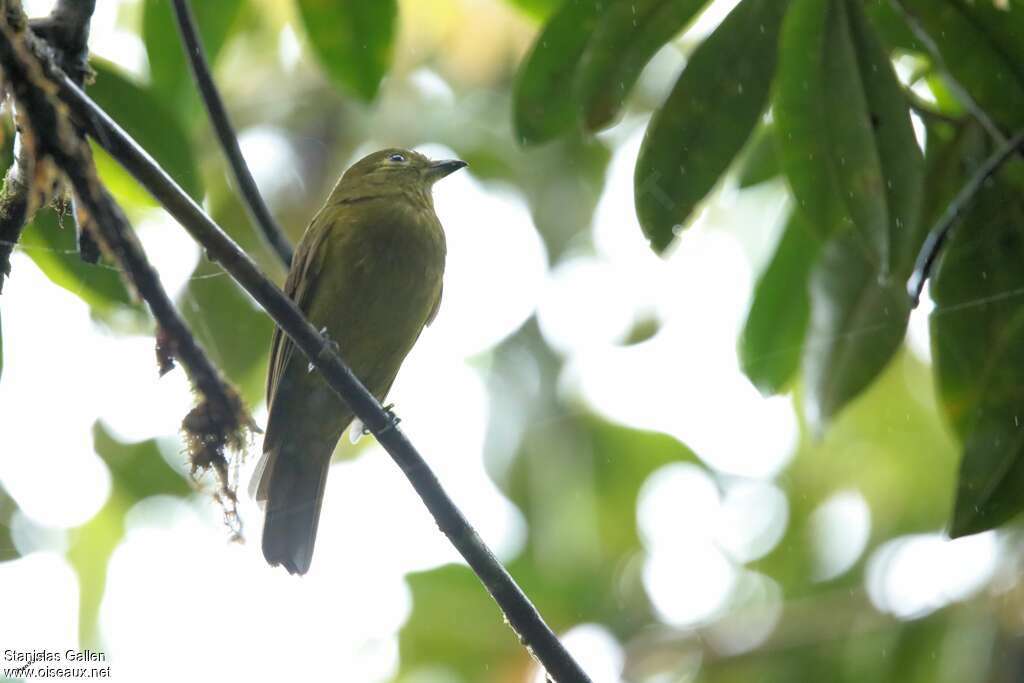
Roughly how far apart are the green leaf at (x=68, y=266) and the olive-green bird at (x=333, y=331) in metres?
0.60

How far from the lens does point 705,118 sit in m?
3.34

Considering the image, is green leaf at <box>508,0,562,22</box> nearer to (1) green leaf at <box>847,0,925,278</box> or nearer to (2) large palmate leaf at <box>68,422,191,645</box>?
(1) green leaf at <box>847,0,925,278</box>

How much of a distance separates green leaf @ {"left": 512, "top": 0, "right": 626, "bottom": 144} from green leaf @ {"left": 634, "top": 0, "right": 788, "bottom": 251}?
0.36 meters

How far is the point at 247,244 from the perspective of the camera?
531 cm

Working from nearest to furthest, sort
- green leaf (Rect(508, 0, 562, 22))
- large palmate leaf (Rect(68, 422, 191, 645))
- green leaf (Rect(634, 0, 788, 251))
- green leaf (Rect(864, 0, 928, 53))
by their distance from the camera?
green leaf (Rect(634, 0, 788, 251))
green leaf (Rect(864, 0, 928, 53))
green leaf (Rect(508, 0, 562, 22))
large palmate leaf (Rect(68, 422, 191, 645))

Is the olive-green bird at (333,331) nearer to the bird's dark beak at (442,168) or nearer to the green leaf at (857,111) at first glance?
the bird's dark beak at (442,168)

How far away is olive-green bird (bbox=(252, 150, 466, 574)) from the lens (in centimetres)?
401

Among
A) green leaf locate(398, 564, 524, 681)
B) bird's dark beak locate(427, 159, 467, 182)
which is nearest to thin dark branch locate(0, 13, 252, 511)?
bird's dark beak locate(427, 159, 467, 182)

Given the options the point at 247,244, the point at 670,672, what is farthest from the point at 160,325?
the point at 670,672

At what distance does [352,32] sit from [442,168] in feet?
3.68

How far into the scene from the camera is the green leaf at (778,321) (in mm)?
4105

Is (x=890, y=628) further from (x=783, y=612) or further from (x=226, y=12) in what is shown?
(x=226, y=12)

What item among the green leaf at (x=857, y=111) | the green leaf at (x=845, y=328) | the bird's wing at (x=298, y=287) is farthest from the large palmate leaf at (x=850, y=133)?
the bird's wing at (x=298, y=287)

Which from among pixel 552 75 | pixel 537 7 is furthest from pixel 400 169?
pixel 552 75
